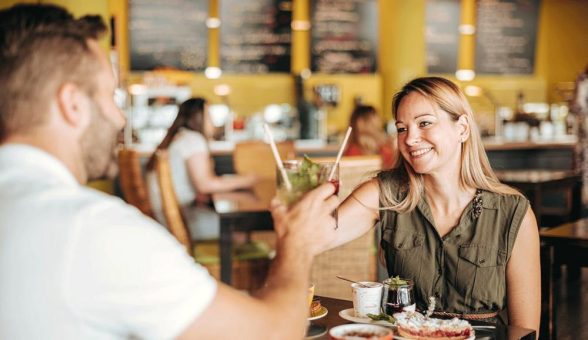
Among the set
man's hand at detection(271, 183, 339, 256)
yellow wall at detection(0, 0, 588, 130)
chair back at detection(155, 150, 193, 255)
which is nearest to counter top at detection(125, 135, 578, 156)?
yellow wall at detection(0, 0, 588, 130)

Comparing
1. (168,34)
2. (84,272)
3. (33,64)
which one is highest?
(168,34)

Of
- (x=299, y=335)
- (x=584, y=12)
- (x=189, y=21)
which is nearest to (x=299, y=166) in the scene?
(x=299, y=335)

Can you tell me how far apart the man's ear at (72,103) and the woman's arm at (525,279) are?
1.49 m

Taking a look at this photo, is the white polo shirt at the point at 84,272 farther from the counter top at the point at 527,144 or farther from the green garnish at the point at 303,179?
the counter top at the point at 527,144

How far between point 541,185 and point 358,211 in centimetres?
328

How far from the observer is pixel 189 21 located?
8594mm

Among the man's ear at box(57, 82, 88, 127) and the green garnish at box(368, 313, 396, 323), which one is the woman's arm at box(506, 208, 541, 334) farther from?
the man's ear at box(57, 82, 88, 127)

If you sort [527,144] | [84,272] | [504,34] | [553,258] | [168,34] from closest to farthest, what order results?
[84,272] → [553,258] → [527,144] → [168,34] → [504,34]

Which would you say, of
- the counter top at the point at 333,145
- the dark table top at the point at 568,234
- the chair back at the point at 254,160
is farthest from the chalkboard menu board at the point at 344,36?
the dark table top at the point at 568,234

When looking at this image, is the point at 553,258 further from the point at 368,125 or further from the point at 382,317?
the point at 368,125

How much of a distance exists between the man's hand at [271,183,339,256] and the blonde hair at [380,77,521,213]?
0.97 metres

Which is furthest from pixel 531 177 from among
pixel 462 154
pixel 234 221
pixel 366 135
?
pixel 462 154

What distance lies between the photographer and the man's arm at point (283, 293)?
1.17 metres

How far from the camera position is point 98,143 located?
1257 mm
